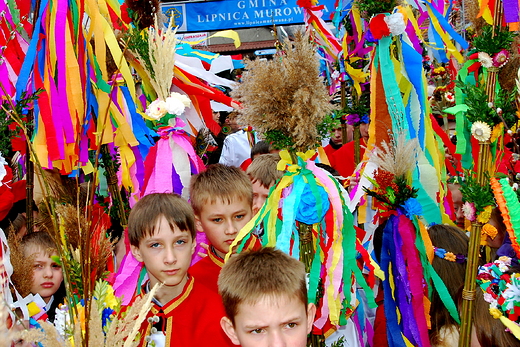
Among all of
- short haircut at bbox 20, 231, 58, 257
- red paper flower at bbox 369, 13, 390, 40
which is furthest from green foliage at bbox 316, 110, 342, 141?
short haircut at bbox 20, 231, 58, 257

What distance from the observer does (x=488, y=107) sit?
1.78 metres

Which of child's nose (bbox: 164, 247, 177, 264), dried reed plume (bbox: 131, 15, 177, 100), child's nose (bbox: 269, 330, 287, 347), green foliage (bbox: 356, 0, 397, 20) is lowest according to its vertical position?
child's nose (bbox: 269, 330, 287, 347)

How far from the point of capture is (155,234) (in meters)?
2.22

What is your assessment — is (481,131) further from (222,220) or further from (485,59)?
(222,220)

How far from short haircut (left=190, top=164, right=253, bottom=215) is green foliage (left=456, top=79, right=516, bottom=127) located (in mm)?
1165

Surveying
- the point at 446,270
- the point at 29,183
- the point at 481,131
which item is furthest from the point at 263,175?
the point at 481,131

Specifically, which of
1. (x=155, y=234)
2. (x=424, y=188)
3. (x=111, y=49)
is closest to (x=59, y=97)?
(x=111, y=49)

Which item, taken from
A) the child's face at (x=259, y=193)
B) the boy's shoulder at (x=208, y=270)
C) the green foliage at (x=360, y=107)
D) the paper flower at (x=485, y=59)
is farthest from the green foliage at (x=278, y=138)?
the green foliage at (x=360, y=107)

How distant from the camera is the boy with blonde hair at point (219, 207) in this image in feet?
8.30

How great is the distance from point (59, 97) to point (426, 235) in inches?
72.8

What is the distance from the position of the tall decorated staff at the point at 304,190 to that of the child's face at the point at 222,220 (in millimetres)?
556

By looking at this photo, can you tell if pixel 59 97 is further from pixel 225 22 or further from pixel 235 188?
pixel 225 22

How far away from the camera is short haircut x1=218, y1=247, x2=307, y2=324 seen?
170 cm

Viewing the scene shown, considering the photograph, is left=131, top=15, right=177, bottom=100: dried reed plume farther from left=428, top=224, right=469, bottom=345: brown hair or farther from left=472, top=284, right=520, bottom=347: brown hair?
left=472, top=284, right=520, bottom=347: brown hair
